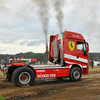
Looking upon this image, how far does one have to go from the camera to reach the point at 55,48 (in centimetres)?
1015

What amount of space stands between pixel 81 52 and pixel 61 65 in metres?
1.79

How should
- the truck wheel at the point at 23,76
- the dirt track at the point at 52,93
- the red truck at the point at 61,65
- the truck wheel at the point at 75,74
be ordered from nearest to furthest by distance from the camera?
the dirt track at the point at 52,93
the truck wheel at the point at 23,76
the red truck at the point at 61,65
the truck wheel at the point at 75,74

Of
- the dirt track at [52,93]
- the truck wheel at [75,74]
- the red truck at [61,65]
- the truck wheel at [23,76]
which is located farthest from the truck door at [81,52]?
the truck wheel at [23,76]

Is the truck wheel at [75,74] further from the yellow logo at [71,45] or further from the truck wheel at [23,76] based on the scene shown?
the truck wheel at [23,76]

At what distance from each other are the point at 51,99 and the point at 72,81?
4383mm

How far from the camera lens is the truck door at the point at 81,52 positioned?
32.2 ft

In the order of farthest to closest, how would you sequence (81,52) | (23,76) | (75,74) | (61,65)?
(81,52) < (75,74) < (61,65) < (23,76)

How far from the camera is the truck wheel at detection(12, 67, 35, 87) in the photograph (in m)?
7.46

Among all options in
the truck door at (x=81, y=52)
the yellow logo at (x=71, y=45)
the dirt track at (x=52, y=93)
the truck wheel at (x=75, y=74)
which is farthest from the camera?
the truck door at (x=81, y=52)

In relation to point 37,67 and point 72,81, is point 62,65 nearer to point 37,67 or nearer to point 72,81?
point 72,81

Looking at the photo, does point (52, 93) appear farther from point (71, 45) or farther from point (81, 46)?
point (81, 46)

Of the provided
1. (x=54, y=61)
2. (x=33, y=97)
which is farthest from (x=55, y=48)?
(x=33, y=97)

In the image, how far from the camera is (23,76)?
7680 millimetres

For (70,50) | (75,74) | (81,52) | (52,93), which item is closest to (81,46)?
(81,52)
